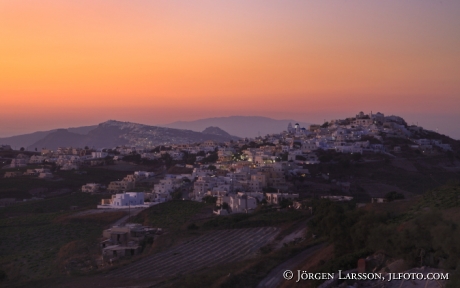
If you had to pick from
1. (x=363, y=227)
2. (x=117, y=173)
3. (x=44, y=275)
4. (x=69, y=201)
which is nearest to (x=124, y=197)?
(x=69, y=201)

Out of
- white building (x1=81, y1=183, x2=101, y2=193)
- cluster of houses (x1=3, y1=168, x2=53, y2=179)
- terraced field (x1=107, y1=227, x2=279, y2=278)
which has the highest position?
terraced field (x1=107, y1=227, x2=279, y2=278)

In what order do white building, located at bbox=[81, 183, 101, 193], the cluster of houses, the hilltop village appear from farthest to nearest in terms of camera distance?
the cluster of houses < white building, located at bbox=[81, 183, 101, 193] < the hilltop village

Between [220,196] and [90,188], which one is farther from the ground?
[220,196]

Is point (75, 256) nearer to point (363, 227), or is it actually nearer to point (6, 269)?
point (6, 269)

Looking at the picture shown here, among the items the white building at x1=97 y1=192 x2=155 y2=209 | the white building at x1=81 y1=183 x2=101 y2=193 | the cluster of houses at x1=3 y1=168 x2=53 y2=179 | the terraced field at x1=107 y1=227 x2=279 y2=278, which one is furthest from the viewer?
the cluster of houses at x1=3 y1=168 x2=53 y2=179

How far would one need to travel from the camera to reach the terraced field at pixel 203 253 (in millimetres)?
Answer: 17734

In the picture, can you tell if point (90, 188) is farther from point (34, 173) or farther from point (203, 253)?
point (203, 253)

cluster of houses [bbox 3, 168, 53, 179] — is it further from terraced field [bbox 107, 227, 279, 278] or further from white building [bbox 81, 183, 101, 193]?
terraced field [bbox 107, 227, 279, 278]

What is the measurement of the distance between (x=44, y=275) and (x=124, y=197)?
19.2m

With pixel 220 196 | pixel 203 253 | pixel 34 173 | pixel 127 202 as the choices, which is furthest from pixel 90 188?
pixel 203 253

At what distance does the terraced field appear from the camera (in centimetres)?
1773

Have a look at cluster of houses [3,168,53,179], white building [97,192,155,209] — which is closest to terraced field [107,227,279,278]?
white building [97,192,155,209]

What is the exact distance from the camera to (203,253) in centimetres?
2023

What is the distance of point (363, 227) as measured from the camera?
43.4 feet
